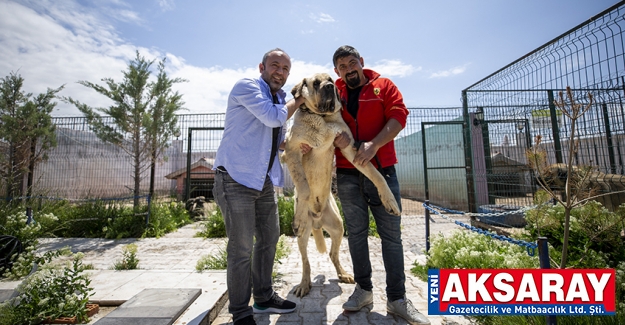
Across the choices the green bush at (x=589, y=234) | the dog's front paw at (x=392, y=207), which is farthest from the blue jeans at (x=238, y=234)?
the green bush at (x=589, y=234)

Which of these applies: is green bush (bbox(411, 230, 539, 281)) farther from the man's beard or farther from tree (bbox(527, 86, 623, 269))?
the man's beard

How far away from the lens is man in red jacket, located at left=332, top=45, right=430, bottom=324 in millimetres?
2891

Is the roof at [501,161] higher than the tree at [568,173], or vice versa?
the roof at [501,161]

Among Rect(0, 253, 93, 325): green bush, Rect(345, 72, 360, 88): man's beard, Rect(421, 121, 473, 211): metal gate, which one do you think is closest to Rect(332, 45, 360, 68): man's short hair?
Rect(345, 72, 360, 88): man's beard

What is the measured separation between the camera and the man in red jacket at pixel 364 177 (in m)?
2.89

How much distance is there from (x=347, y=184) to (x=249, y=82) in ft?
4.74

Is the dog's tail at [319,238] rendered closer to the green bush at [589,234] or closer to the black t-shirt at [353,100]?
the black t-shirt at [353,100]

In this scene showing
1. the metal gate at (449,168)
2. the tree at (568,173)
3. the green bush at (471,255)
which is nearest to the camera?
the tree at (568,173)

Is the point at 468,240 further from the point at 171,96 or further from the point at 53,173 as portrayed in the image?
the point at 53,173

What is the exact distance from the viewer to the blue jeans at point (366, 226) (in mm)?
2904

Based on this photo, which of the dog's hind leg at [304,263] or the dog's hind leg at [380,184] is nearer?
the dog's hind leg at [380,184]

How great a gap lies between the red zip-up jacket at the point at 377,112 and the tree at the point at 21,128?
9.57 meters

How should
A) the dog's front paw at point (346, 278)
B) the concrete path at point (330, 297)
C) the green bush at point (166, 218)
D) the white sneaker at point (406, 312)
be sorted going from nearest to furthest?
the white sneaker at point (406, 312)
the concrete path at point (330, 297)
the dog's front paw at point (346, 278)
the green bush at point (166, 218)

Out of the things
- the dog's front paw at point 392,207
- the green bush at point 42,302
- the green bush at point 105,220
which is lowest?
the green bush at point 42,302
